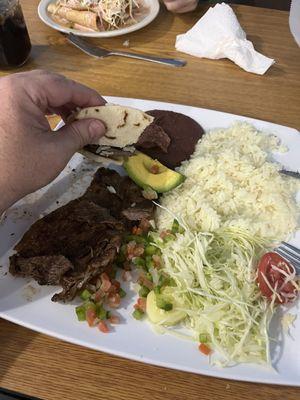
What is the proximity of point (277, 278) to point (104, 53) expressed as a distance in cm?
184

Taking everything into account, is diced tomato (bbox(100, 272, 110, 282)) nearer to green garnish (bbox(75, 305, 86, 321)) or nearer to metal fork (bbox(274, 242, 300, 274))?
green garnish (bbox(75, 305, 86, 321))

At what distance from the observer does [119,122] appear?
166cm

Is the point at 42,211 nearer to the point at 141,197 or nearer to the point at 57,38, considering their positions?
the point at 141,197

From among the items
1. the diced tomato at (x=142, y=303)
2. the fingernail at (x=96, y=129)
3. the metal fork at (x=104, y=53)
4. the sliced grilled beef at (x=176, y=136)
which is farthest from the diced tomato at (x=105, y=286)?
the metal fork at (x=104, y=53)

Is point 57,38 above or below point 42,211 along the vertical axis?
above

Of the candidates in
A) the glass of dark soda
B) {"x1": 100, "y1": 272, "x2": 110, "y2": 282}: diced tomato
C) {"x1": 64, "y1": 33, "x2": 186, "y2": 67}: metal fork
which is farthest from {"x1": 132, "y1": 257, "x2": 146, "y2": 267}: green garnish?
the glass of dark soda

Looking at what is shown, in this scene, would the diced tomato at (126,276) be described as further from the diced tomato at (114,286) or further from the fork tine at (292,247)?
the fork tine at (292,247)

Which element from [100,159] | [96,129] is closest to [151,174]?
[100,159]

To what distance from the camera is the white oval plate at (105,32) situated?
259 centimetres

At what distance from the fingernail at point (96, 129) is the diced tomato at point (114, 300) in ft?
1.98

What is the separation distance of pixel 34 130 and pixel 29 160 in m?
0.10

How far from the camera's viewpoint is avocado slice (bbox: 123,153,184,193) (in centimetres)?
172

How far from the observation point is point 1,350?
1.33 meters

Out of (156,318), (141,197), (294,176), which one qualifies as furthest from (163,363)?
(294,176)
